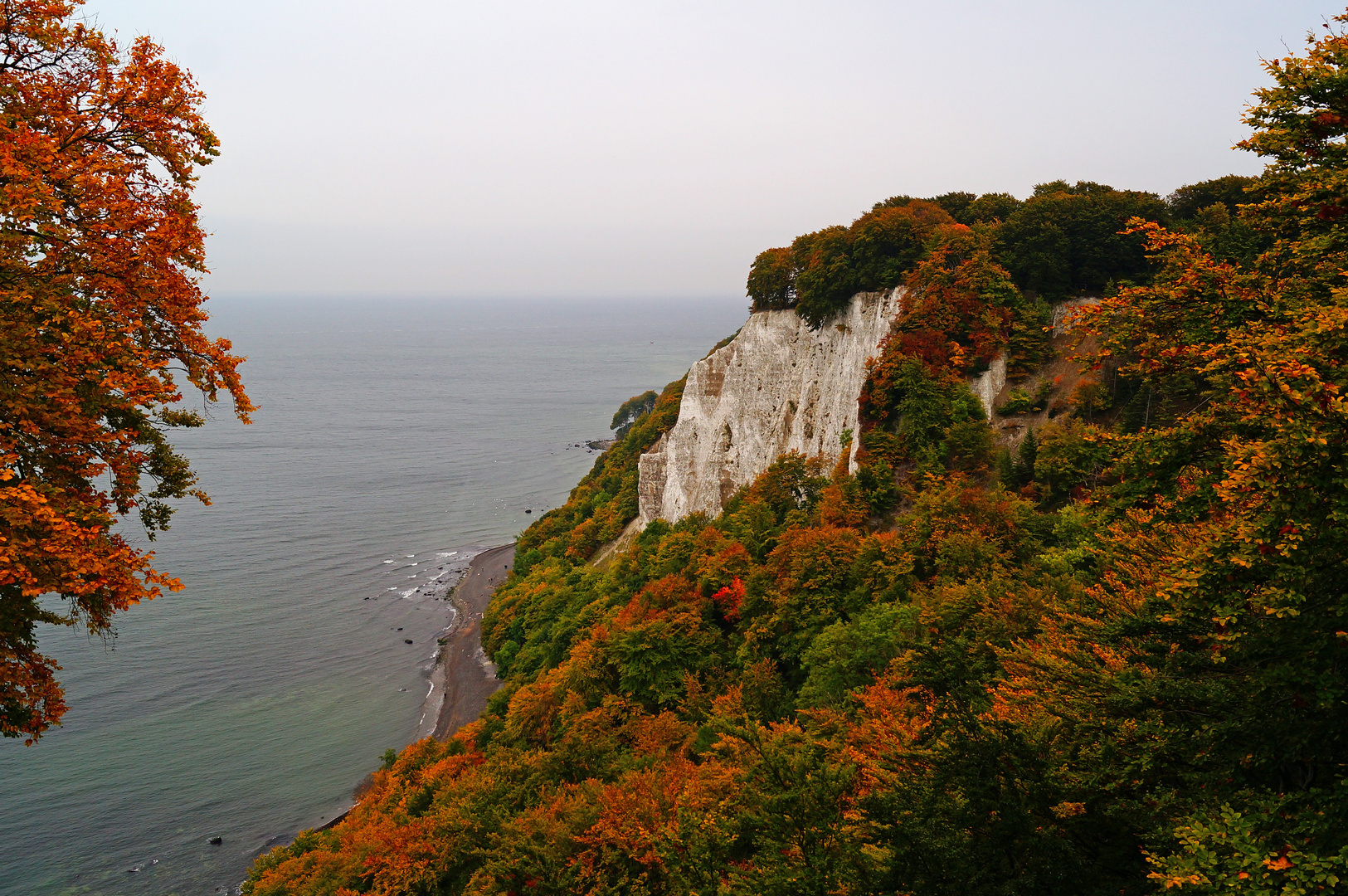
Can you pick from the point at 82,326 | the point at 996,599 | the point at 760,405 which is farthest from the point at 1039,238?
the point at 82,326

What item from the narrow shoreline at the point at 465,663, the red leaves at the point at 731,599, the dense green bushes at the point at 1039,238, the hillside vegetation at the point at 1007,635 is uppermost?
the dense green bushes at the point at 1039,238

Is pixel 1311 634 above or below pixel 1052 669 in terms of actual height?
above

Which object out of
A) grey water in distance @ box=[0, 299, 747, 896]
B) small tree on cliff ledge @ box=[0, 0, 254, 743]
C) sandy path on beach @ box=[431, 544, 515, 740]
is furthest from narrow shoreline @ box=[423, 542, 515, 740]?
small tree on cliff ledge @ box=[0, 0, 254, 743]

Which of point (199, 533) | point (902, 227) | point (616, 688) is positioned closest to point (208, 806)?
point (616, 688)

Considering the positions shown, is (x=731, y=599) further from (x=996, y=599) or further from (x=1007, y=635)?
(x=1007, y=635)

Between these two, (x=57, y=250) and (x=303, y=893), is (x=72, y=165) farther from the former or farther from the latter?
(x=303, y=893)

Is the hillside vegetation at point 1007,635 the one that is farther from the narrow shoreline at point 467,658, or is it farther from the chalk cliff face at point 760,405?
the narrow shoreline at point 467,658

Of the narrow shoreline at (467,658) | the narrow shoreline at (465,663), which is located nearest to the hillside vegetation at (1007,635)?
the narrow shoreline at (465,663)
